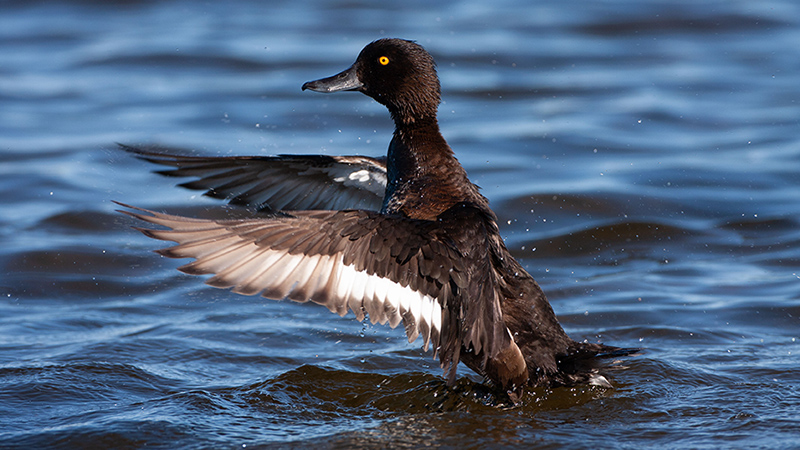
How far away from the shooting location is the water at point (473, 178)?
4398 mm

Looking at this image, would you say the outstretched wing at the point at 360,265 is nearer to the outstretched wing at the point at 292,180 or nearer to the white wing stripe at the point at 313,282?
the white wing stripe at the point at 313,282

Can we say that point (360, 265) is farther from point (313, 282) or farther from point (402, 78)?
point (402, 78)

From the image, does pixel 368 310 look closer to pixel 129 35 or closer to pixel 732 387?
pixel 732 387

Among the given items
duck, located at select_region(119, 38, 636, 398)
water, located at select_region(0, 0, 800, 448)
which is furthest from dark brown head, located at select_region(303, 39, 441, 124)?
water, located at select_region(0, 0, 800, 448)

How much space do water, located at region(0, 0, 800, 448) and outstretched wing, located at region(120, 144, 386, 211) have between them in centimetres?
83

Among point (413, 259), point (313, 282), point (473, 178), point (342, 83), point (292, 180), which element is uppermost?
point (342, 83)

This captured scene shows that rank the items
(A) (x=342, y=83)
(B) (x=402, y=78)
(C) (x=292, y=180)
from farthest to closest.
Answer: (C) (x=292, y=180), (A) (x=342, y=83), (B) (x=402, y=78)

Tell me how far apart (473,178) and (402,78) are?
144 inches

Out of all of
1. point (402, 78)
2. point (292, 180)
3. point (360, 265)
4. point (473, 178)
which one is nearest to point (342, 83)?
point (402, 78)

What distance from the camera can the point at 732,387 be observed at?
4664 millimetres

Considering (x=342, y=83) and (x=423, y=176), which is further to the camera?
(x=342, y=83)

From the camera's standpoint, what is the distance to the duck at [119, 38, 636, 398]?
384 cm

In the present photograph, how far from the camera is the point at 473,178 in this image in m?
8.63

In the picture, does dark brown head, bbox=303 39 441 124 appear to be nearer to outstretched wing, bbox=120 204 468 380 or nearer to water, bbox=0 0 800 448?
outstretched wing, bbox=120 204 468 380
